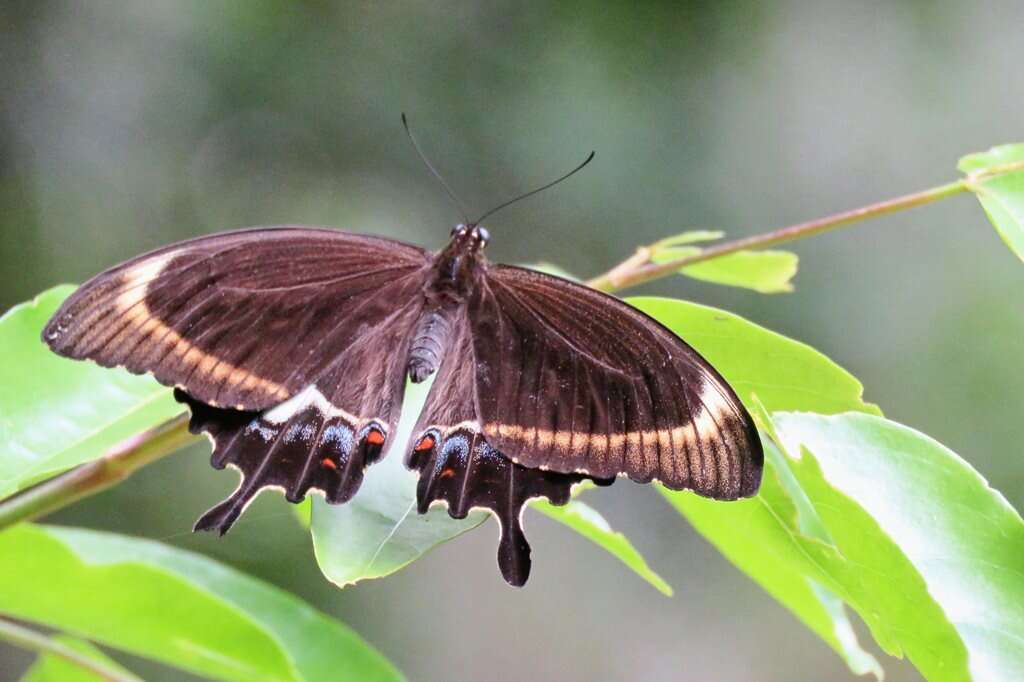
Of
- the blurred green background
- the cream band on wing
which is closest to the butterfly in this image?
the cream band on wing

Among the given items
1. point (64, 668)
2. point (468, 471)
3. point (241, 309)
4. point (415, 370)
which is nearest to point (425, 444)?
point (468, 471)

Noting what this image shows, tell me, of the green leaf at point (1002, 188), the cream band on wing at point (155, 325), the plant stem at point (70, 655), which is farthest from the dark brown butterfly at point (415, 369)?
the green leaf at point (1002, 188)

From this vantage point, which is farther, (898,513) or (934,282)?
(934,282)

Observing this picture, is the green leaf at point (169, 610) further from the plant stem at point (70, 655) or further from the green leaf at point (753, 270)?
the green leaf at point (753, 270)

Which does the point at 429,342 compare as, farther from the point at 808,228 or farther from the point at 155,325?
the point at 808,228

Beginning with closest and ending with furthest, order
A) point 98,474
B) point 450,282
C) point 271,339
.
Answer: point 98,474 → point 271,339 → point 450,282

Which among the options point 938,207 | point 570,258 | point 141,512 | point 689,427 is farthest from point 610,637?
point 689,427

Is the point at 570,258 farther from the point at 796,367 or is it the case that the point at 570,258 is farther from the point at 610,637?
the point at 796,367
